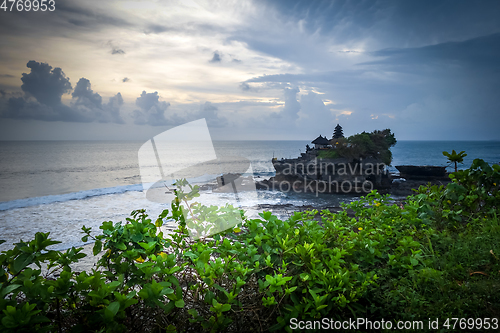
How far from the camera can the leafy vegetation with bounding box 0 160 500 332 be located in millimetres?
1218

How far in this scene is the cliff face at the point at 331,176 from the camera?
81.6 feet

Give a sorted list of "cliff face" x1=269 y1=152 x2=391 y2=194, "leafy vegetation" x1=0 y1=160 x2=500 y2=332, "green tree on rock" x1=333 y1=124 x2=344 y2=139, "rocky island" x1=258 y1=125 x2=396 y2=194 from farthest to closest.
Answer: "green tree on rock" x1=333 y1=124 x2=344 y2=139 < "rocky island" x1=258 y1=125 x2=396 y2=194 < "cliff face" x1=269 y1=152 x2=391 y2=194 < "leafy vegetation" x1=0 y1=160 x2=500 y2=332

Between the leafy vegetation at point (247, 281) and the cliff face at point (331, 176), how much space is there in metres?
23.3

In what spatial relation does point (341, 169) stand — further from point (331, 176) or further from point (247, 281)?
point (247, 281)

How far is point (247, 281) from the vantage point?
155cm

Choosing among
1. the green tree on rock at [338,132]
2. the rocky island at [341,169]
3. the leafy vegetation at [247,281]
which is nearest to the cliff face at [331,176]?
the rocky island at [341,169]

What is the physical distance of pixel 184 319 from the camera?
1425mm

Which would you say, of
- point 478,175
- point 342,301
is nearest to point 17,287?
point 342,301

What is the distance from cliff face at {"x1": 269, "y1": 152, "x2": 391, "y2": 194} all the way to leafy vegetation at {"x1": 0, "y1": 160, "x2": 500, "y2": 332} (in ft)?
76.5

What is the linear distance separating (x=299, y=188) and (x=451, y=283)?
79.1 ft

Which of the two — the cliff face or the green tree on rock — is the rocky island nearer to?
the cliff face

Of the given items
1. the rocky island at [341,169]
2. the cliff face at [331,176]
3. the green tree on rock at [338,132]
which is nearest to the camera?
the cliff face at [331,176]

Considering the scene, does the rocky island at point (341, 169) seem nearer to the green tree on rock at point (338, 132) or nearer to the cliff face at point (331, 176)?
the cliff face at point (331, 176)

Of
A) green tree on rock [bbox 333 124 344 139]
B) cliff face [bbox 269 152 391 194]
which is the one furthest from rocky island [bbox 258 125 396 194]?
green tree on rock [bbox 333 124 344 139]
